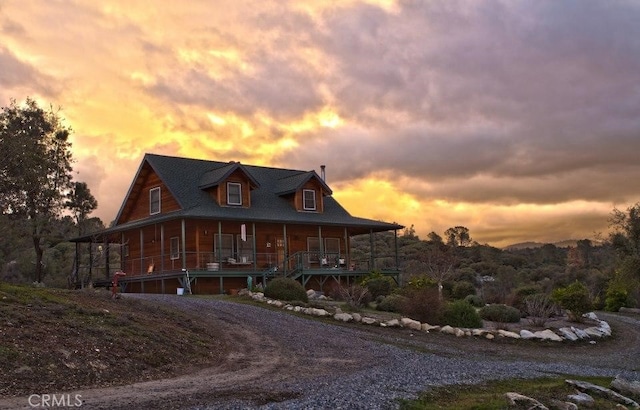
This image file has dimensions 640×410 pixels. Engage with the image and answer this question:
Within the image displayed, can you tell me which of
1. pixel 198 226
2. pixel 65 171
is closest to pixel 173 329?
pixel 198 226

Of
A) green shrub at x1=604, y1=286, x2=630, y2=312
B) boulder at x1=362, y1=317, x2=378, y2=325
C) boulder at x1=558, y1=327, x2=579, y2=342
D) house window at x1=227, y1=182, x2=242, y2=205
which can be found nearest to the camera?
boulder at x1=362, y1=317, x2=378, y2=325

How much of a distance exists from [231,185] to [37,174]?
11.9 metres

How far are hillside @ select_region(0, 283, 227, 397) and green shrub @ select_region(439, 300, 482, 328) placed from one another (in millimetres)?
9688

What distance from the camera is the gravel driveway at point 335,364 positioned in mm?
10152

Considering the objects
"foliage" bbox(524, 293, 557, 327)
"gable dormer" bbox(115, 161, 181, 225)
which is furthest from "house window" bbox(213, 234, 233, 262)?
"foliage" bbox(524, 293, 557, 327)

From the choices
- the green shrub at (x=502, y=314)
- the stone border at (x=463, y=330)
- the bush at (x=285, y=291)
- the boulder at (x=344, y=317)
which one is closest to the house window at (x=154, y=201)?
the bush at (x=285, y=291)

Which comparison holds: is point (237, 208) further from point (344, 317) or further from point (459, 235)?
point (459, 235)

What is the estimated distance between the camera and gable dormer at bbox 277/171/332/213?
Result: 38344 millimetres

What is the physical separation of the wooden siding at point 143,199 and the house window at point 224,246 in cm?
333

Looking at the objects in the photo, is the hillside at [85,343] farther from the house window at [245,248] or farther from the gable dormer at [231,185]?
the gable dormer at [231,185]

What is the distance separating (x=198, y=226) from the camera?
33750 millimetres

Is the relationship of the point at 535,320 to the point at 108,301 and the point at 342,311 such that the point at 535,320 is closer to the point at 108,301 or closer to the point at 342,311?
the point at 342,311

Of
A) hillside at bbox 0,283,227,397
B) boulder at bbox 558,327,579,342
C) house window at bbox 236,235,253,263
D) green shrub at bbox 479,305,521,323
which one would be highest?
house window at bbox 236,235,253,263

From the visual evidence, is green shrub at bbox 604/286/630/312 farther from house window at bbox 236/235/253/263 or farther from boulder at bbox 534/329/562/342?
house window at bbox 236/235/253/263
